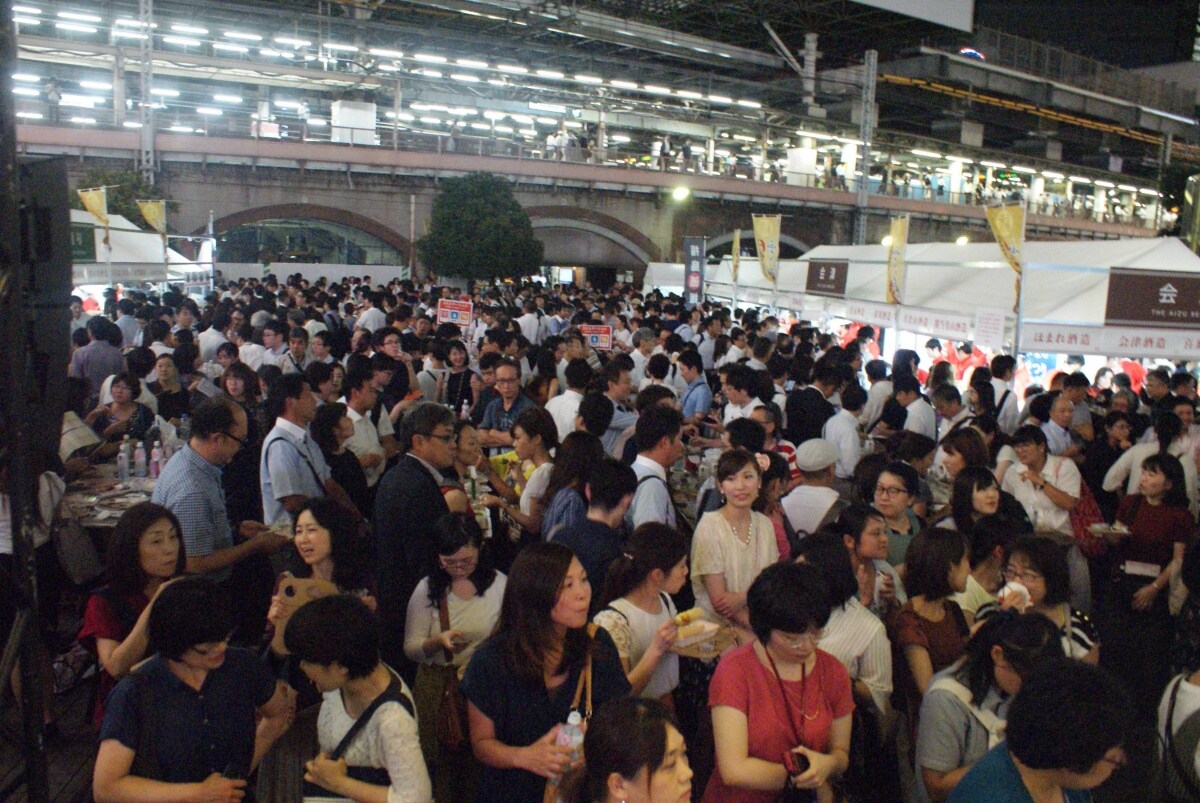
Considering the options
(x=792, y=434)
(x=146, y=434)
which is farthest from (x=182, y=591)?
(x=792, y=434)

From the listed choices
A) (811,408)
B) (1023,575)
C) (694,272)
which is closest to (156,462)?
(811,408)

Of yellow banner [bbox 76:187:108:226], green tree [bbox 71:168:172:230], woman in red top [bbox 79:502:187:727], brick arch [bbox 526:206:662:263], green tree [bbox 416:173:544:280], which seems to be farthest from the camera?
brick arch [bbox 526:206:662:263]

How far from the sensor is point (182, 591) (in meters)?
2.53

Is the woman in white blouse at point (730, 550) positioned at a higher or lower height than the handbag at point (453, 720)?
higher

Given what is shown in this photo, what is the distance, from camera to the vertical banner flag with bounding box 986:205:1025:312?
8.31 meters

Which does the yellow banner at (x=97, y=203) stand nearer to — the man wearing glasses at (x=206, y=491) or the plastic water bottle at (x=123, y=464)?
the plastic water bottle at (x=123, y=464)

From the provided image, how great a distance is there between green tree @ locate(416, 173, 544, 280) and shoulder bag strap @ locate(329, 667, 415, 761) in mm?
20380

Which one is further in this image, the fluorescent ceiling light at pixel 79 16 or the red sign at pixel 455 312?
the fluorescent ceiling light at pixel 79 16

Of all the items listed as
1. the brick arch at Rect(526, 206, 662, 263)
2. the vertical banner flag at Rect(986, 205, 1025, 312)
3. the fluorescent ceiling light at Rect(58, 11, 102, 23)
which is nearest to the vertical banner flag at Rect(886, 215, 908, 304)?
the vertical banner flag at Rect(986, 205, 1025, 312)

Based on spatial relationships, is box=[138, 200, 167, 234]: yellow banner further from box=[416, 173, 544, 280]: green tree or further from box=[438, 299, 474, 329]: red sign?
box=[416, 173, 544, 280]: green tree

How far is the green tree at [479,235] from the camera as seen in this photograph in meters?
22.5

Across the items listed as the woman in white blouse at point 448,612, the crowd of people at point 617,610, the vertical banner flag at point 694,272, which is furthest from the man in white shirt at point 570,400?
the vertical banner flag at point 694,272

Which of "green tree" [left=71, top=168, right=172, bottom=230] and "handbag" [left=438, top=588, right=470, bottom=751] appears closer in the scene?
"handbag" [left=438, top=588, right=470, bottom=751]

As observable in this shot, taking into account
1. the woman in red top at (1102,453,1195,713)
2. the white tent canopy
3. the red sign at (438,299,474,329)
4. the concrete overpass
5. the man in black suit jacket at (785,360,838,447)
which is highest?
the concrete overpass
